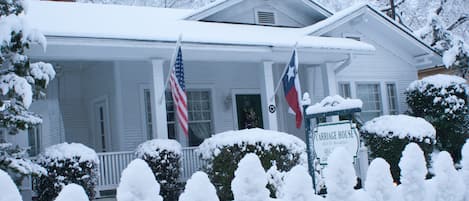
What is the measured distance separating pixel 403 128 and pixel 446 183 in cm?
818

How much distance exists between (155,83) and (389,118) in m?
6.03

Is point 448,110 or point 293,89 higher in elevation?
point 293,89

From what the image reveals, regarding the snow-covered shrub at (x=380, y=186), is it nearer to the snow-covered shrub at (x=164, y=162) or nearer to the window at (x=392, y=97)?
the snow-covered shrub at (x=164, y=162)

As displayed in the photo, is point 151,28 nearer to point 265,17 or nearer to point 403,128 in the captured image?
point 265,17

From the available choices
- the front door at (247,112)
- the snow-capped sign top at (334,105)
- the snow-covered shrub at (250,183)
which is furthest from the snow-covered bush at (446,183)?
the front door at (247,112)

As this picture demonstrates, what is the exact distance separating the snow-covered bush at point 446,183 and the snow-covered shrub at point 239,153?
5.12 m

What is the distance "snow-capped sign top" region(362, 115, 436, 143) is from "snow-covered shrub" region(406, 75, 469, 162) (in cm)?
209

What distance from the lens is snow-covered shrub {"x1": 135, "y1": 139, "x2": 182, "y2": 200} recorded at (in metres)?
10.7

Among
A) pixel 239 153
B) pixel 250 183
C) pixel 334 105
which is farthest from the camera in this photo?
pixel 239 153

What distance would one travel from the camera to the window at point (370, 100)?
53.4 ft

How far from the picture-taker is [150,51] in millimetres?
11148

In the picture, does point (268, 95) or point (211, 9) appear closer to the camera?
point (268, 95)

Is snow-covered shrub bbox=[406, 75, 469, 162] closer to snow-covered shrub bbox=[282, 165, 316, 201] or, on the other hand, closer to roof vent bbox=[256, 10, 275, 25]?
roof vent bbox=[256, 10, 275, 25]

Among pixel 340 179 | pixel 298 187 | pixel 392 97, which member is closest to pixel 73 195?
pixel 298 187
